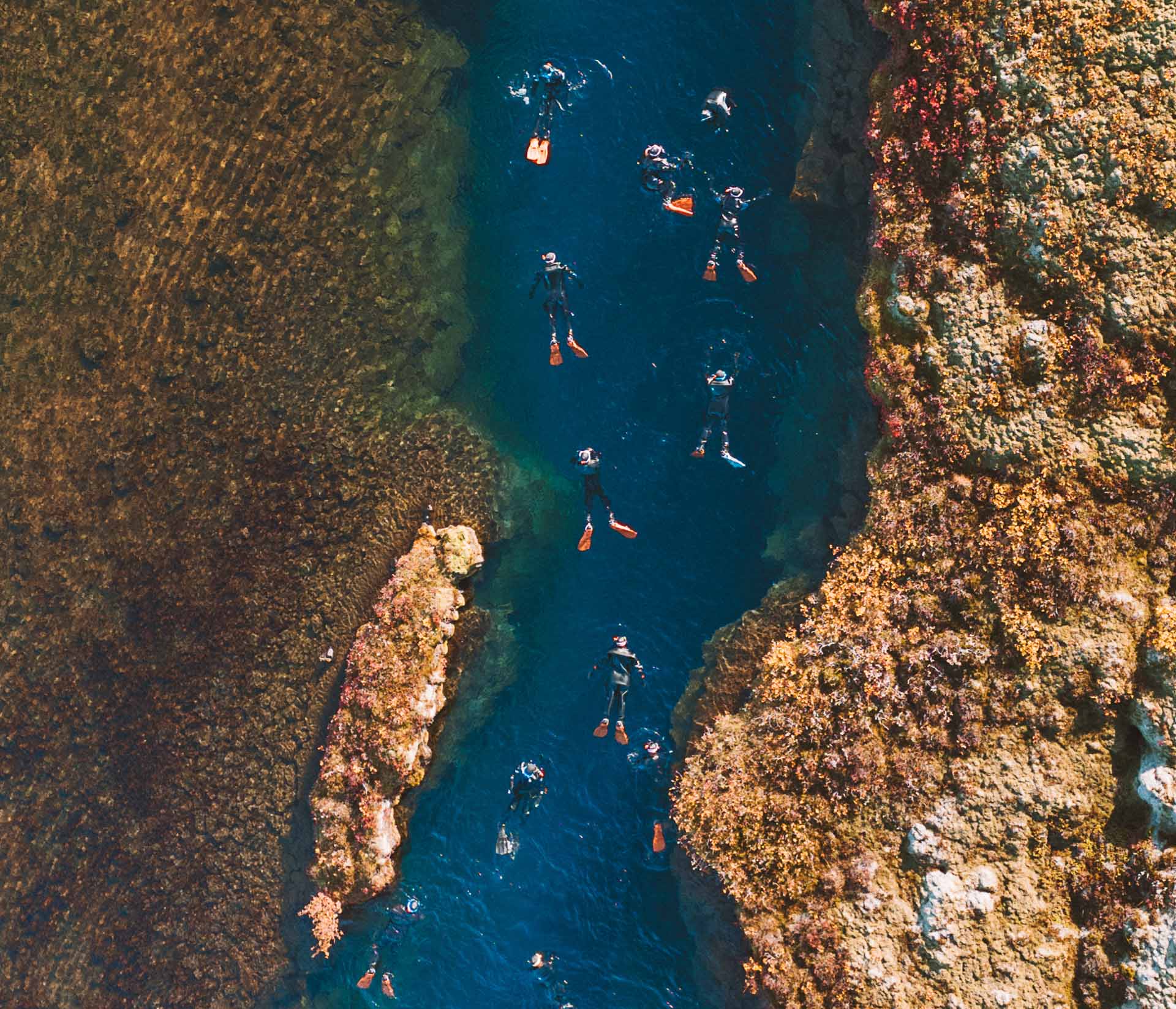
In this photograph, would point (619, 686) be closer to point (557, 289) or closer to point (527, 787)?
point (527, 787)

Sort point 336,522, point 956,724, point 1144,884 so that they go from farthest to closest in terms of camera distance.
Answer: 1. point 336,522
2. point 956,724
3. point 1144,884

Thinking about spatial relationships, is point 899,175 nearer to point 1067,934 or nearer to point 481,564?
point 481,564

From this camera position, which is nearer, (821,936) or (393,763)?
(821,936)

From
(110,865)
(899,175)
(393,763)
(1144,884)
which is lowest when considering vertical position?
(110,865)

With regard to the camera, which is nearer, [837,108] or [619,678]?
[837,108]

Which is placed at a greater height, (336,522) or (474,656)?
(336,522)

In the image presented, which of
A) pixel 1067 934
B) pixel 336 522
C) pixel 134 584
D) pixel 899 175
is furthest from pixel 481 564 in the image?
pixel 1067 934

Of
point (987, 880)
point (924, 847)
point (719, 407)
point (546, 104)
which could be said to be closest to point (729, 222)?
point (719, 407)
